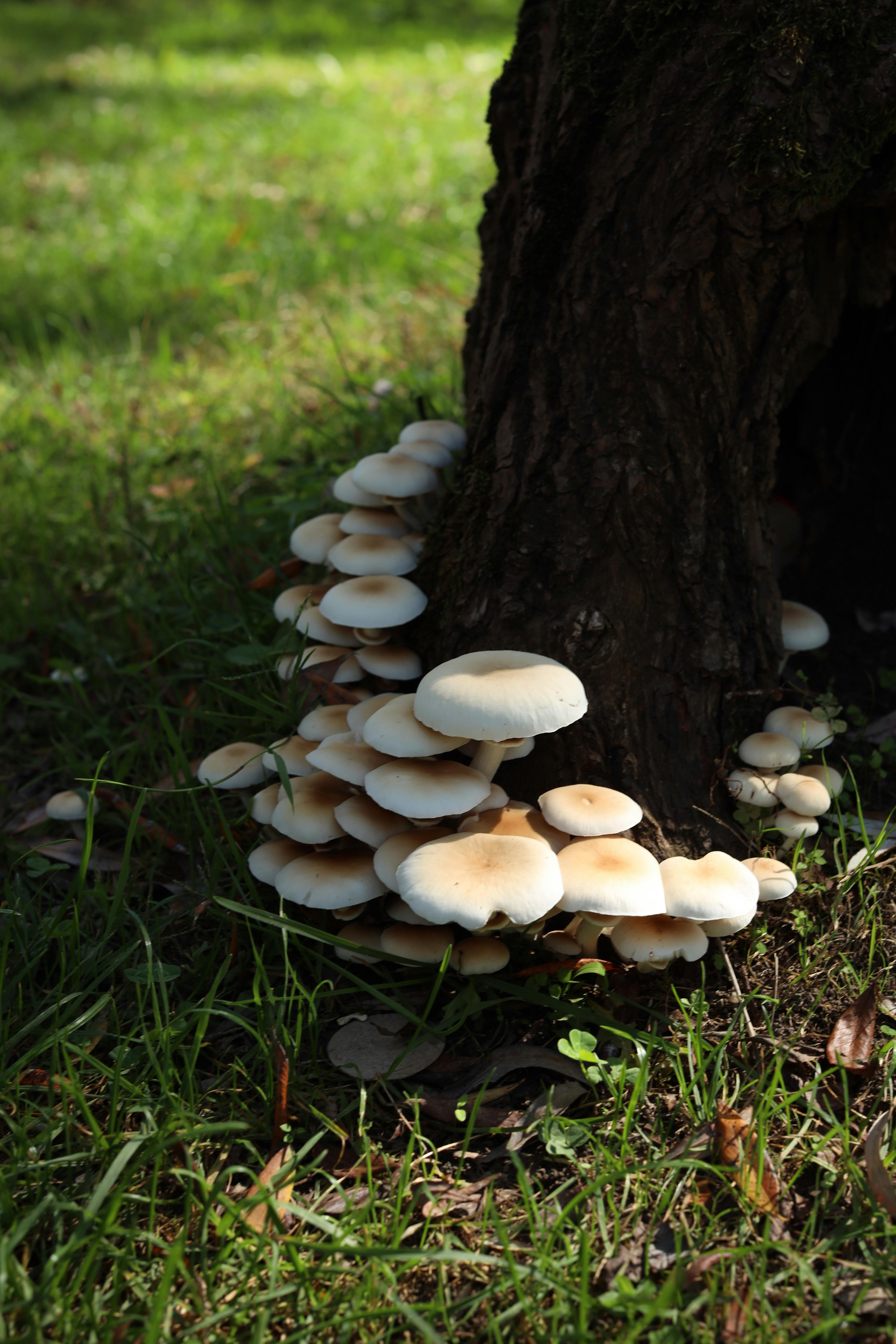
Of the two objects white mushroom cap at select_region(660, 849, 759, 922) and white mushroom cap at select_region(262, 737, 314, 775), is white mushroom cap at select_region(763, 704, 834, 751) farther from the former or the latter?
white mushroom cap at select_region(262, 737, 314, 775)

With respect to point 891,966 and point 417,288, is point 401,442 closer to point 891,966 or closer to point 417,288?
point 891,966

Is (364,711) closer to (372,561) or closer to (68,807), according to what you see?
(372,561)

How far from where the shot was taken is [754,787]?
2.38 meters

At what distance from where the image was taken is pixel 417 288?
569 cm

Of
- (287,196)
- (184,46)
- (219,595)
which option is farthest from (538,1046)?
(184,46)

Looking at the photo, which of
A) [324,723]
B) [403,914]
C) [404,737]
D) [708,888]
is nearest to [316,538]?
[324,723]

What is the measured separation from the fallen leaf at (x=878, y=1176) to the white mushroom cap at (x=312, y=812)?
1196mm

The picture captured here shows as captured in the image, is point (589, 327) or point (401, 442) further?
point (401, 442)

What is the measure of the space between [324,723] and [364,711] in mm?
163

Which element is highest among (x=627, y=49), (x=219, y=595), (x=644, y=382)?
(x=627, y=49)

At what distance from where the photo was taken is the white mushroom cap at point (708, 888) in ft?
6.39

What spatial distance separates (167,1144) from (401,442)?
83.6 inches

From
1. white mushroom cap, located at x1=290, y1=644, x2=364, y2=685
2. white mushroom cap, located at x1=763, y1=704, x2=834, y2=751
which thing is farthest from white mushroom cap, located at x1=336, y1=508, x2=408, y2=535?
white mushroom cap, located at x1=763, y1=704, x2=834, y2=751

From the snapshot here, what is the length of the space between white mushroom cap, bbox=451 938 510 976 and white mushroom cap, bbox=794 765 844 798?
0.94 m
